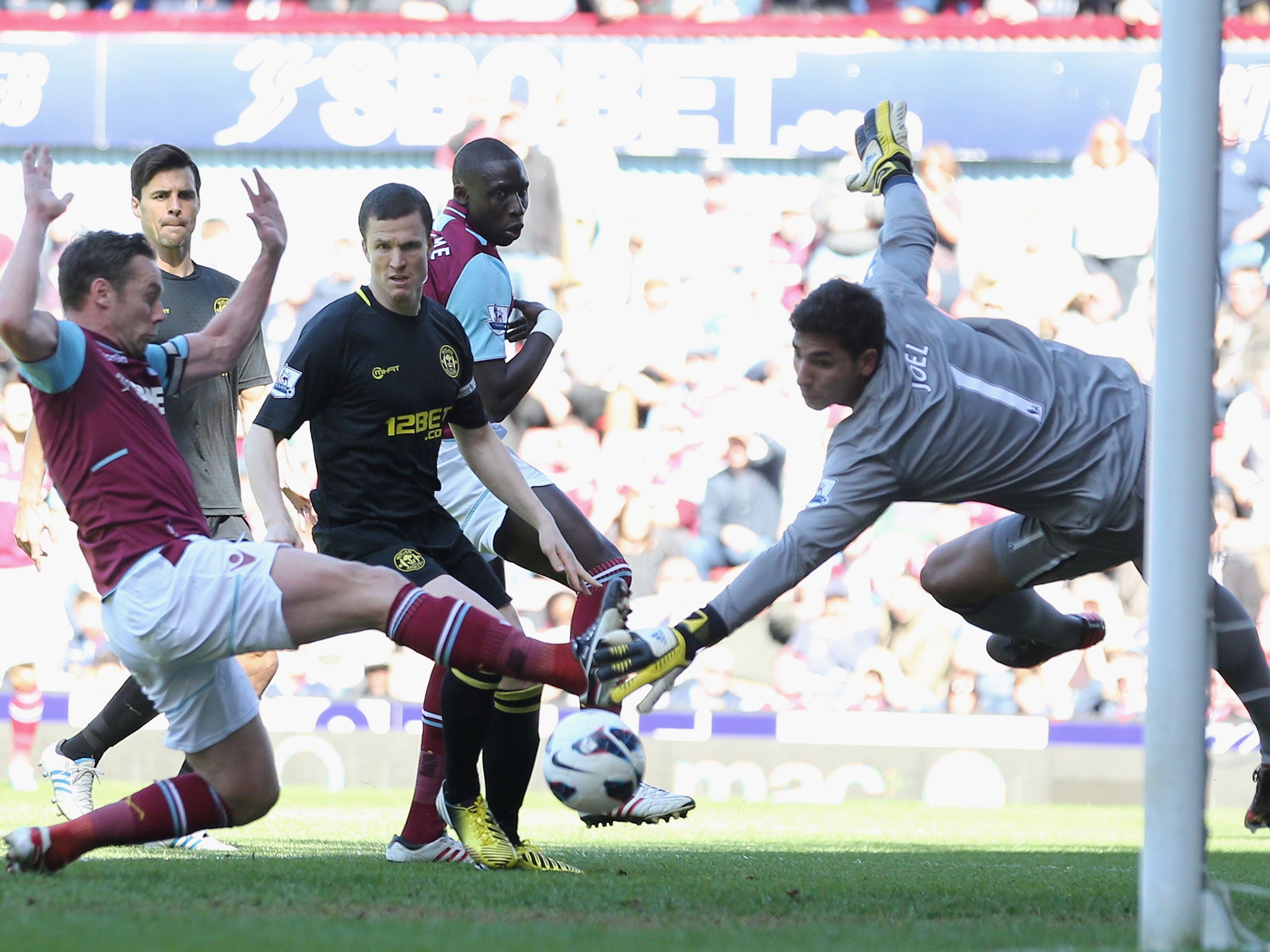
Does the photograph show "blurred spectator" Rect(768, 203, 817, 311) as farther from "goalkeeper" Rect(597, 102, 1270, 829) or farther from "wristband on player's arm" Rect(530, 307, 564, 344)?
"wristband on player's arm" Rect(530, 307, 564, 344)

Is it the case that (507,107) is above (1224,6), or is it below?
above

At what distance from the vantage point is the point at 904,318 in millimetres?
5316

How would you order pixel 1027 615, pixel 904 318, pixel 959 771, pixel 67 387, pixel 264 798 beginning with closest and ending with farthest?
pixel 67 387, pixel 264 798, pixel 904 318, pixel 1027 615, pixel 959 771

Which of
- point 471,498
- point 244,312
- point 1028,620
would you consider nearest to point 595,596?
point 471,498

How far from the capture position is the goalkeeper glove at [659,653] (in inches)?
180

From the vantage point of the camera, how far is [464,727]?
5.76 m

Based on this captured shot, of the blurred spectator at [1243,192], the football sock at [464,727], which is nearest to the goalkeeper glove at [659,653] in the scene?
the football sock at [464,727]

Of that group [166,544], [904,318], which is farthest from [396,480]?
[904,318]

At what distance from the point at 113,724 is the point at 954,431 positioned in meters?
3.50

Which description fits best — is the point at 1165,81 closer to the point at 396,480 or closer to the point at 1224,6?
the point at 1224,6

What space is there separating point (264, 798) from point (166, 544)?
0.85 m

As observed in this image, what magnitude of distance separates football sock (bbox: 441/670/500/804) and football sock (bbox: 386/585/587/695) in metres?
1.06

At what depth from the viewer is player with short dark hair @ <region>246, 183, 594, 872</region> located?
5410 millimetres

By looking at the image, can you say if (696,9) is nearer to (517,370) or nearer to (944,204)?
(944,204)
